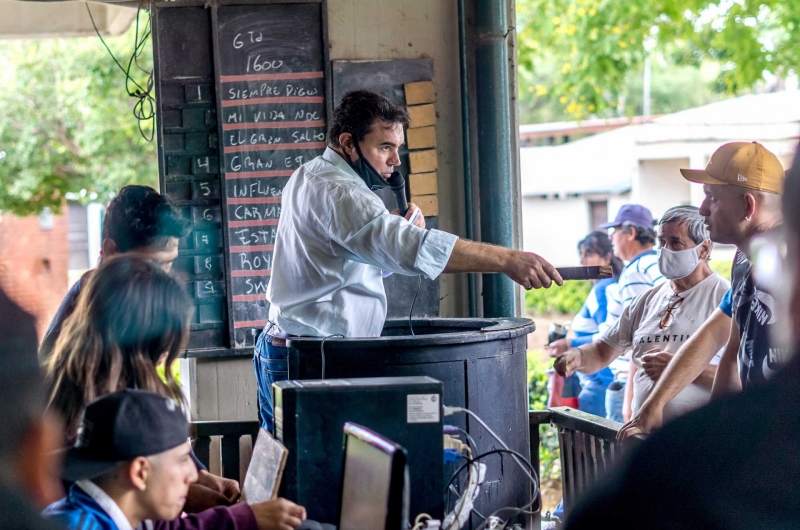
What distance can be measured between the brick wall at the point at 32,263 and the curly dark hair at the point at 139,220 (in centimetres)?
98

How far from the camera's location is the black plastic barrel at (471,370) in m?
2.75

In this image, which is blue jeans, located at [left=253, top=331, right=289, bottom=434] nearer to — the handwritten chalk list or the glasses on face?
the handwritten chalk list

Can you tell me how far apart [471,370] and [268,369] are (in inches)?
29.2

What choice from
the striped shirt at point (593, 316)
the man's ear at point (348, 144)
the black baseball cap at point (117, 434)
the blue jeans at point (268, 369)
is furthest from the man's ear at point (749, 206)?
the striped shirt at point (593, 316)

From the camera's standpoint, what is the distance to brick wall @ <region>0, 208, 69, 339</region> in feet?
5.49

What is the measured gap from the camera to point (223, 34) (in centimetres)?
438

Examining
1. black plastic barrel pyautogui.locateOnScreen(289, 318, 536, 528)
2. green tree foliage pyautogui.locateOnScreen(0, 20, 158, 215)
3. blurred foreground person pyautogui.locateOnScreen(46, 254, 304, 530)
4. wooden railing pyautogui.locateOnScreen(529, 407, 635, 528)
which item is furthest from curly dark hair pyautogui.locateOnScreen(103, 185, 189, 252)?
green tree foliage pyautogui.locateOnScreen(0, 20, 158, 215)

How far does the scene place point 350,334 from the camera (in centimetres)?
312

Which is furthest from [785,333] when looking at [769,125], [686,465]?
[769,125]

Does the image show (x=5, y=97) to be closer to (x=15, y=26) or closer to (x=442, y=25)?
(x=15, y=26)

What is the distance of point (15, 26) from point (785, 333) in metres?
5.51

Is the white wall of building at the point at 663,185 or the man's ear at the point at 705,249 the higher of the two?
the white wall of building at the point at 663,185

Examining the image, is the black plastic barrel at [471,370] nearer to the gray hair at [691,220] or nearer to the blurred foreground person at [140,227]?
the blurred foreground person at [140,227]

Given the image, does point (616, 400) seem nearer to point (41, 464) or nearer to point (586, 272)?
point (586, 272)
